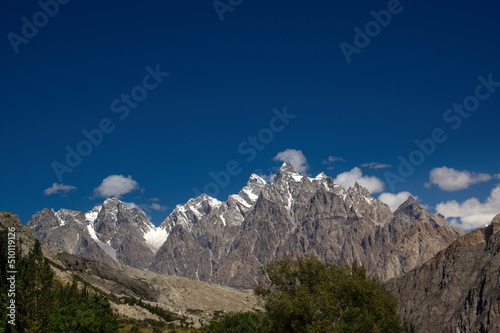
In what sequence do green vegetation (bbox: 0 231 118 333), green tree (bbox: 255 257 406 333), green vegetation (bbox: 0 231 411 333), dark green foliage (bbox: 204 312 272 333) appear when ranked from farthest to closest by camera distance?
dark green foliage (bbox: 204 312 272 333) < green vegetation (bbox: 0 231 118 333) < green vegetation (bbox: 0 231 411 333) < green tree (bbox: 255 257 406 333)

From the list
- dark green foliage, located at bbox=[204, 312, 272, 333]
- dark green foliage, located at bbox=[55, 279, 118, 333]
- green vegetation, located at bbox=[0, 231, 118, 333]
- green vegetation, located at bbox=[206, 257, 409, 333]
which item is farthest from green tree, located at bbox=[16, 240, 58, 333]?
dark green foliage, located at bbox=[204, 312, 272, 333]

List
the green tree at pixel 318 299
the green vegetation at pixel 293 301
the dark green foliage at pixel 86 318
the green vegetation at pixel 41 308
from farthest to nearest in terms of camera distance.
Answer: the dark green foliage at pixel 86 318, the green vegetation at pixel 41 308, the green vegetation at pixel 293 301, the green tree at pixel 318 299

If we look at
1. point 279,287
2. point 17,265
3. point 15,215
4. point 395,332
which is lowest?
point 395,332

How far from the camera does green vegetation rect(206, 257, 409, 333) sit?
157 feet

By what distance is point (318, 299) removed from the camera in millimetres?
48219

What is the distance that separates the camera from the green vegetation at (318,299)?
1887 inches

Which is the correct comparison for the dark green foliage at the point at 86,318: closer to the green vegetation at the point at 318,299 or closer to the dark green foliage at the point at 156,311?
the green vegetation at the point at 318,299

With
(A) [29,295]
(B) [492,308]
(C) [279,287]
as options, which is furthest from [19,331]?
(B) [492,308]

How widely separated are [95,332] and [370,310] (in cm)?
3426

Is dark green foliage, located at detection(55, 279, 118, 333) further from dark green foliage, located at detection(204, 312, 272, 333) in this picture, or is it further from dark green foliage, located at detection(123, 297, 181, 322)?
dark green foliage, located at detection(123, 297, 181, 322)

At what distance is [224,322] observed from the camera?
83.9 metres

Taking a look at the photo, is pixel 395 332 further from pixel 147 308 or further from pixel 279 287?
pixel 147 308

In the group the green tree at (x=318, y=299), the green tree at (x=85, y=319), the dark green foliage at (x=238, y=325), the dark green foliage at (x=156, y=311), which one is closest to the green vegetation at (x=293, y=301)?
the green tree at (x=318, y=299)

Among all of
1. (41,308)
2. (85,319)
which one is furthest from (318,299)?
(85,319)
